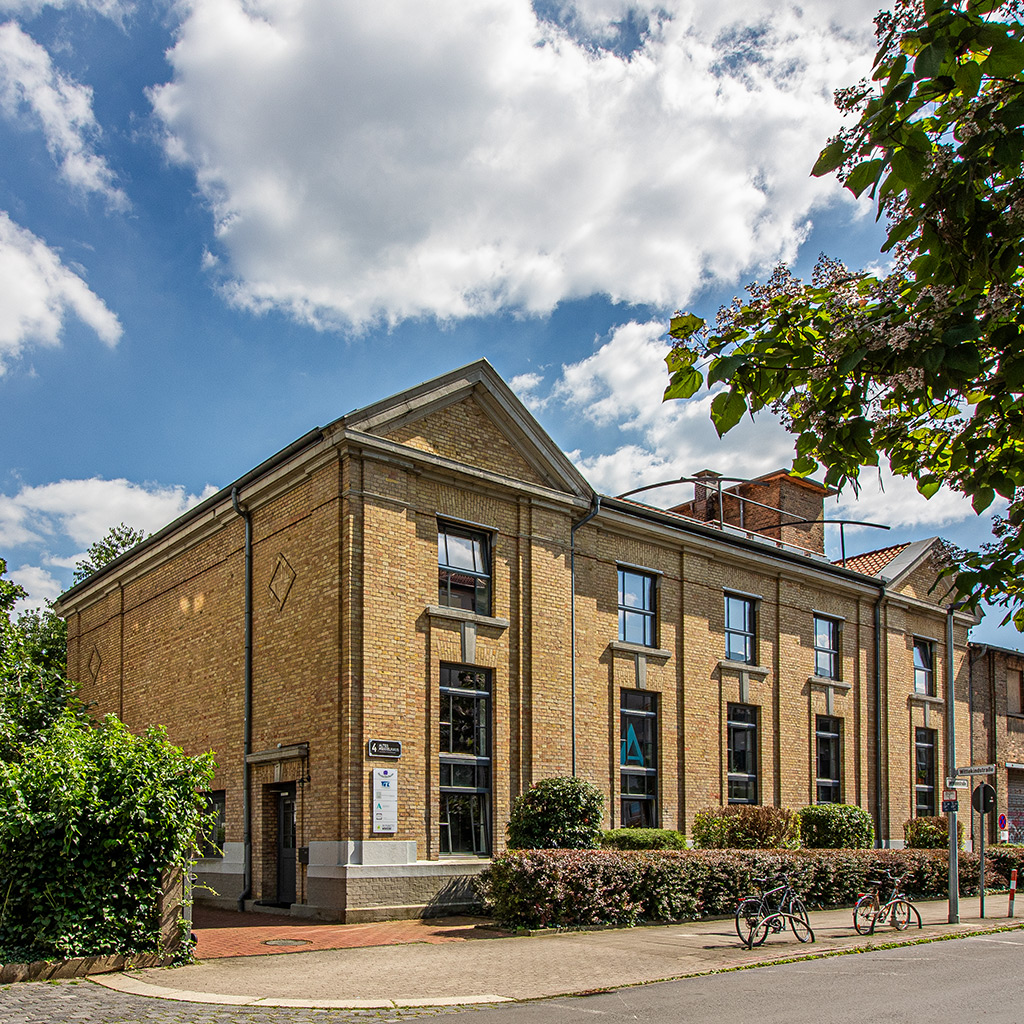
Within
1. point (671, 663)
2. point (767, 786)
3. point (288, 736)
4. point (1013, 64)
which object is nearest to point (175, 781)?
point (288, 736)

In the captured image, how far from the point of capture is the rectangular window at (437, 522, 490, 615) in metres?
19.3

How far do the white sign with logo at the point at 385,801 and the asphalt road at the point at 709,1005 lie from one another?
6306 millimetres

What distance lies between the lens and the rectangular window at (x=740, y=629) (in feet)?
83.6

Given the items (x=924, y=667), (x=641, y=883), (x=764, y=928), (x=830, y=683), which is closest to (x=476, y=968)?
(x=764, y=928)

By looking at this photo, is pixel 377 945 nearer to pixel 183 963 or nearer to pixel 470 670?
pixel 183 963

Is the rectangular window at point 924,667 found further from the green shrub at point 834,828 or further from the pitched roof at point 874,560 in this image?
the green shrub at point 834,828

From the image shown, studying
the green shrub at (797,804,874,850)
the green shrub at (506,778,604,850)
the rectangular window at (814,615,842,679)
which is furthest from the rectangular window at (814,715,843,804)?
the green shrub at (506,778,604,850)

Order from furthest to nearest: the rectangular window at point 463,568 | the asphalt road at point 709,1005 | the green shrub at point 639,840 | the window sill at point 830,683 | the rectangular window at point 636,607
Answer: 1. the window sill at point 830,683
2. the rectangular window at point 636,607
3. the green shrub at point 639,840
4. the rectangular window at point 463,568
5. the asphalt road at point 709,1005

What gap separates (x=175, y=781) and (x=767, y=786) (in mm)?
17142

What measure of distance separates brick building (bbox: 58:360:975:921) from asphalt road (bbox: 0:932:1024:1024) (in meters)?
6.53

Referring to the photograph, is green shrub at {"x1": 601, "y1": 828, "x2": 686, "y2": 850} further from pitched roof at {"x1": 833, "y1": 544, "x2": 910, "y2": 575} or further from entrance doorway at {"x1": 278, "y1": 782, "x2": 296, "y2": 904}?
pitched roof at {"x1": 833, "y1": 544, "x2": 910, "y2": 575}

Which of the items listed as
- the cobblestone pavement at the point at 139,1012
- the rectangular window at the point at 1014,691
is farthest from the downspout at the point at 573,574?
the rectangular window at the point at 1014,691

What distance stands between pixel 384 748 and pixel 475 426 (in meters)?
6.53

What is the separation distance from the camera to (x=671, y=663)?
23547 mm
